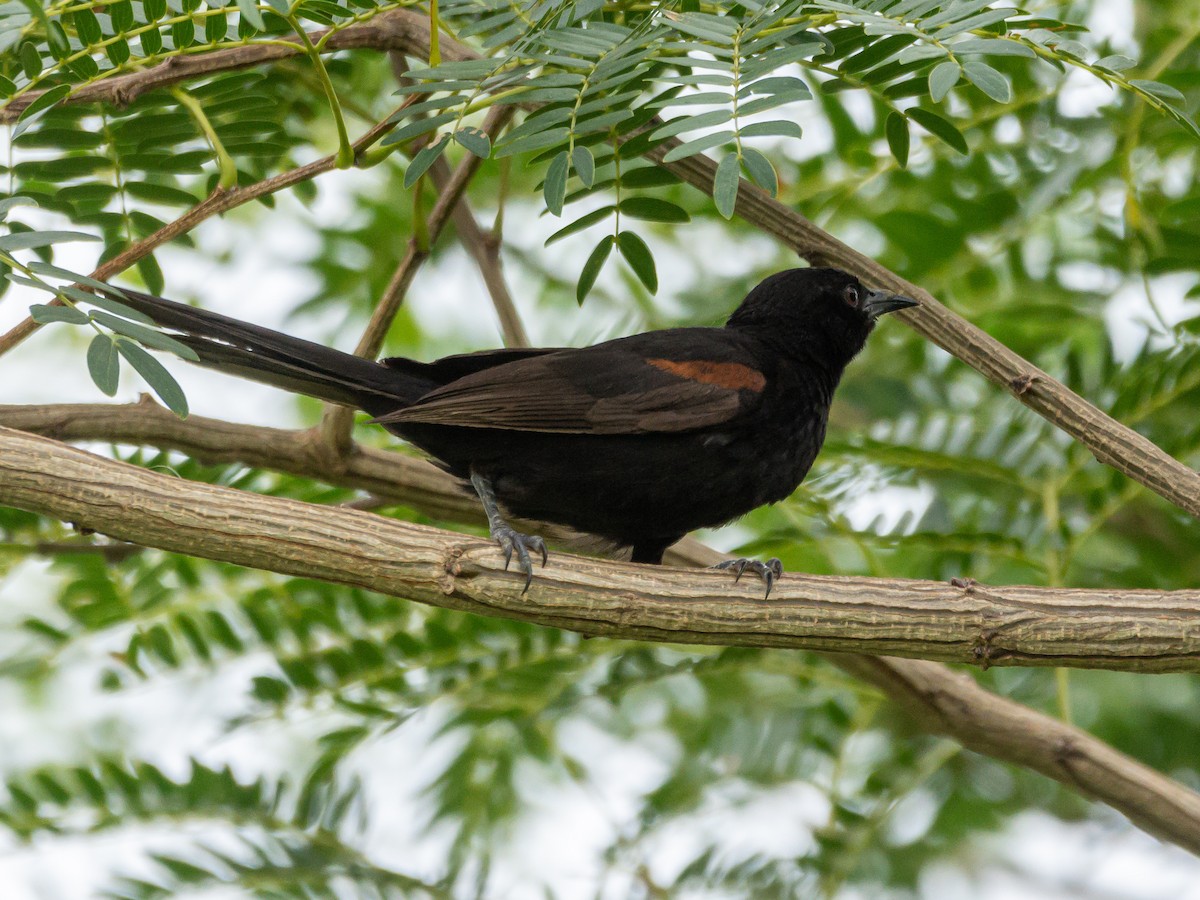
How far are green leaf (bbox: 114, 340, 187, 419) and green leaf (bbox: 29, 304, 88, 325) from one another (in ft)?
0.32

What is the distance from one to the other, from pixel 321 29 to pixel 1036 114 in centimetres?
265

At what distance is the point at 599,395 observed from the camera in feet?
13.5

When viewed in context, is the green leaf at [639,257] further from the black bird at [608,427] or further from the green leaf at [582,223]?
the black bird at [608,427]

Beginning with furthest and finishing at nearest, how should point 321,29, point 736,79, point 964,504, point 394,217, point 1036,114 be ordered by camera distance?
1. point 394,217
2. point 964,504
3. point 1036,114
4. point 321,29
5. point 736,79

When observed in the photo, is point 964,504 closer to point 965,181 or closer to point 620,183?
point 965,181

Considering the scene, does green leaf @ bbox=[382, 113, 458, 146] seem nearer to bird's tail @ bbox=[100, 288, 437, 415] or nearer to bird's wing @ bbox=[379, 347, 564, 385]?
bird's tail @ bbox=[100, 288, 437, 415]

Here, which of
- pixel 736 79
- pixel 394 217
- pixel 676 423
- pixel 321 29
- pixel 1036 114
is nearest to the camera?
pixel 736 79

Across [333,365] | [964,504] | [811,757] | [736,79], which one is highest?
[736,79]

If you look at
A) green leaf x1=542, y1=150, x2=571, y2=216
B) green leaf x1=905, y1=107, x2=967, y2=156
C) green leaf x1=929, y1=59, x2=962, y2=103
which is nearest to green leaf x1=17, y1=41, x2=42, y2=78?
green leaf x1=542, y1=150, x2=571, y2=216

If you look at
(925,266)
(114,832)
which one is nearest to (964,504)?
(925,266)

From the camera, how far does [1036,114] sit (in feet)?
15.5

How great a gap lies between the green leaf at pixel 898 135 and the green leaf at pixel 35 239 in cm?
210

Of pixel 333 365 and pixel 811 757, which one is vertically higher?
pixel 333 365

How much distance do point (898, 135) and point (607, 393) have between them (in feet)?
4.01
